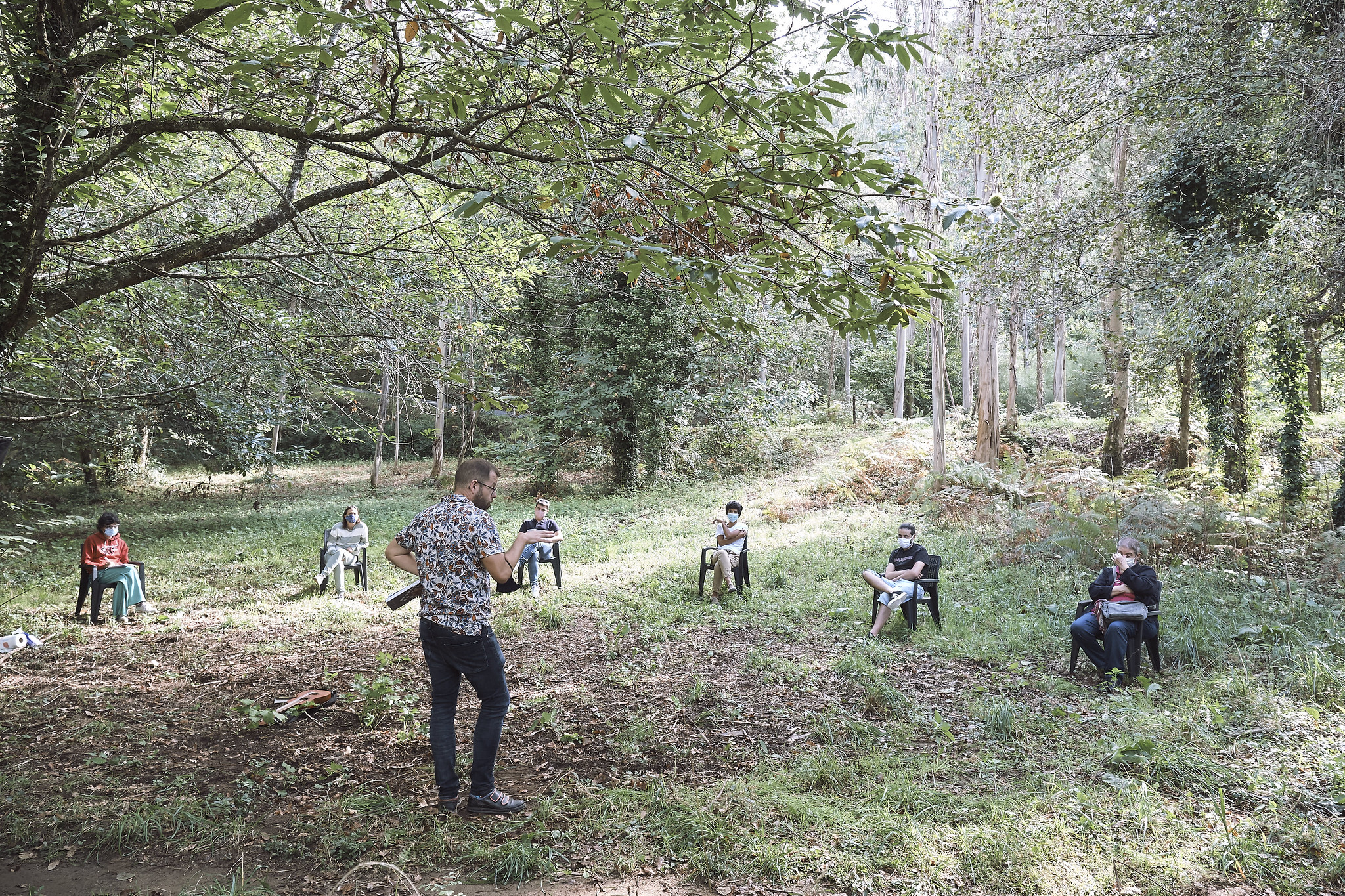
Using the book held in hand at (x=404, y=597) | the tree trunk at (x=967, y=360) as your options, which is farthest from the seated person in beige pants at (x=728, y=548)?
the tree trunk at (x=967, y=360)

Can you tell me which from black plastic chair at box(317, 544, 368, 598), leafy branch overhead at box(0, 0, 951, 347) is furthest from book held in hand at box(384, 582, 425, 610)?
black plastic chair at box(317, 544, 368, 598)

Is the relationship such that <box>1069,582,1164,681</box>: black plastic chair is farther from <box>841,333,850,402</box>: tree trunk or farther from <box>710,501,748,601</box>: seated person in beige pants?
<box>841,333,850,402</box>: tree trunk

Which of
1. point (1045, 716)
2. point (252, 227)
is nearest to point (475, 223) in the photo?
point (252, 227)

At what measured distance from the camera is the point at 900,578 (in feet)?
22.8

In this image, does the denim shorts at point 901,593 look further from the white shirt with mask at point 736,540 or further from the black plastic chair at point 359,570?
the black plastic chair at point 359,570

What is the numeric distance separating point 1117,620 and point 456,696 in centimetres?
486

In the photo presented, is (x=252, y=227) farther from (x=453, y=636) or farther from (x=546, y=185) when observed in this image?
(x=453, y=636)

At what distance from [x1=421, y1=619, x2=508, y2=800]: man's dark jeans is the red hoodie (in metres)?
5.93

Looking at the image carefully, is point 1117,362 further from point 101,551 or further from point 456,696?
point 101,551

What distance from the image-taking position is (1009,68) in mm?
9195

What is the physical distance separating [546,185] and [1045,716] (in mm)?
4770

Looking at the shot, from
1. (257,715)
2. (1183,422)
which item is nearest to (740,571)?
(257,715)

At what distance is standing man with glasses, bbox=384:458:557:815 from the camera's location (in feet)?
11.6

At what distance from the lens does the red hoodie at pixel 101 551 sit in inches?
289
